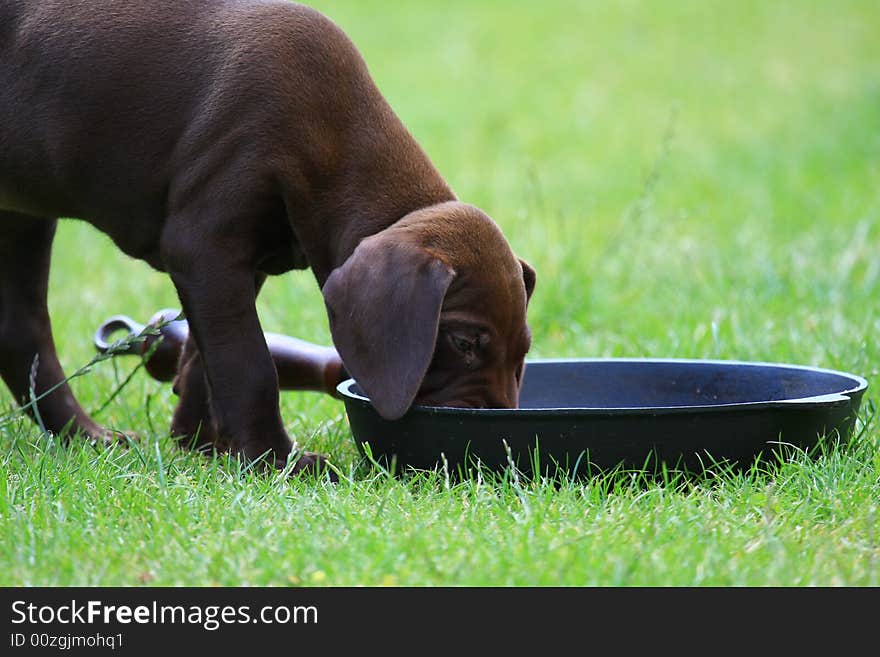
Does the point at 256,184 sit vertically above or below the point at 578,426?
above

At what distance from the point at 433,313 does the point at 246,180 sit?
2.25 feet

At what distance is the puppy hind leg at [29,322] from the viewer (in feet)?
14.3

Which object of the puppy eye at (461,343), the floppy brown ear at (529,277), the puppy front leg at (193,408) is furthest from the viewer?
the puppy front leg at (193,408)

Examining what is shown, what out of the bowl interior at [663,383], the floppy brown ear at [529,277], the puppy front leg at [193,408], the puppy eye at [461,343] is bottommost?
the puppy front leg at [193,408]

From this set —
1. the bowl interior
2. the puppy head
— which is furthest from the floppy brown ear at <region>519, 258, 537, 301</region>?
the bowl interior

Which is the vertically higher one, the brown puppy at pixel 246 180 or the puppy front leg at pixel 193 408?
the brown puppy at pixel 246 180

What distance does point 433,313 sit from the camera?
3.42 meters

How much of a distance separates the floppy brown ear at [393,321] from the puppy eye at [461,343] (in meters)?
0.17

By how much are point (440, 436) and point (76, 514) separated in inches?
37.2

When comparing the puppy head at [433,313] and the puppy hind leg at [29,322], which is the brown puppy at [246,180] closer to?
the puppy head at [433,313]

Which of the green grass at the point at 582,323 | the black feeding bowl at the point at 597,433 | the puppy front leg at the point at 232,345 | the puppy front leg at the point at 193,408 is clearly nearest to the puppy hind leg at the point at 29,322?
the green grass at the point at 582,323

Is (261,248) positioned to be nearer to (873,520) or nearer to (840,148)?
(873,520)

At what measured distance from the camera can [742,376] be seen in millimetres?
4160
